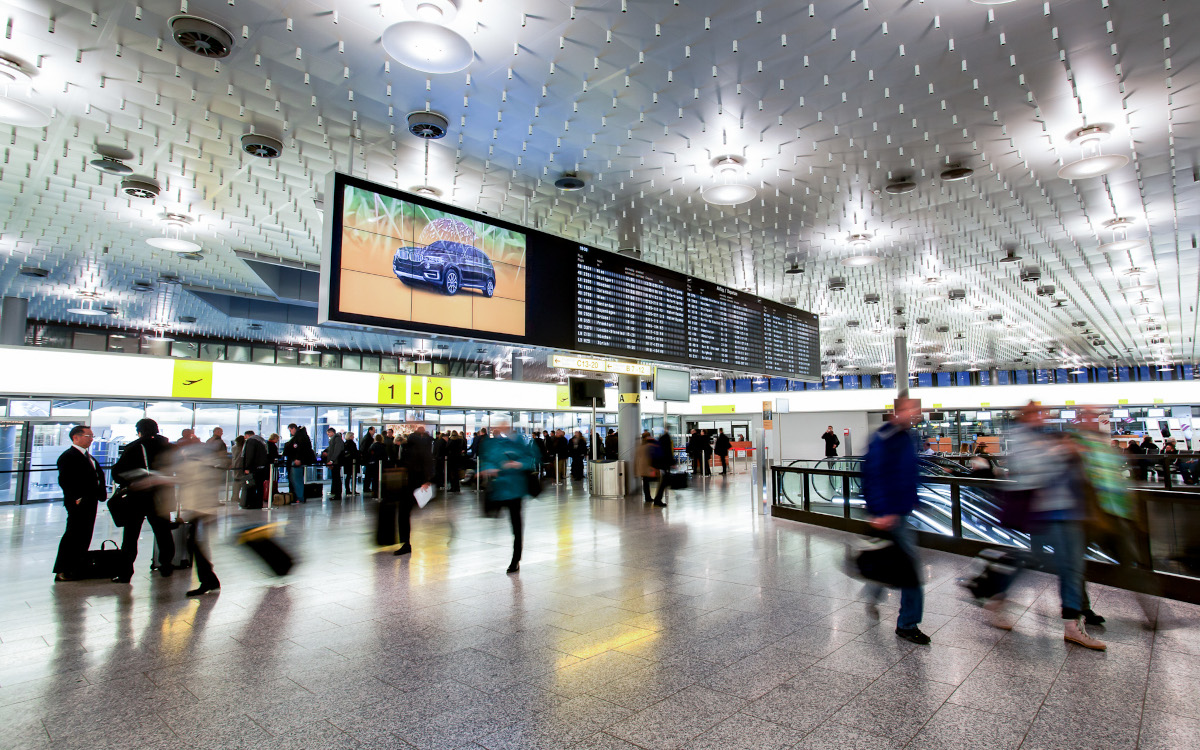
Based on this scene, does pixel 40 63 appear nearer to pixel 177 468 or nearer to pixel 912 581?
pixel 177 468

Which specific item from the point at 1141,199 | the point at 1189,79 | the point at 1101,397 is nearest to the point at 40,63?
the point at 1189,79

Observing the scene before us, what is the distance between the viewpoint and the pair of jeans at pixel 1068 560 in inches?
170

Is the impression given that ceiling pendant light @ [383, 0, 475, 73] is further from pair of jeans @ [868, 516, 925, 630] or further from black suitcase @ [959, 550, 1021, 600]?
black suitcase @ [959, 550, 1021, 600]

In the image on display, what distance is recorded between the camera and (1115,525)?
4.64m

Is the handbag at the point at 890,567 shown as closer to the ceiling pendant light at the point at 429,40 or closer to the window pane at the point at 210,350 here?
the ceiling pendant light at the point at 429,40

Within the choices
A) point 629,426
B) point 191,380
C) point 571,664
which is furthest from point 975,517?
point 191,380

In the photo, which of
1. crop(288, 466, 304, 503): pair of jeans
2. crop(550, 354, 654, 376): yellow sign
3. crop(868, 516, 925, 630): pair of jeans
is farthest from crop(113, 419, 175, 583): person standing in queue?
crop(288, 466, 304, 503): pair of jeans

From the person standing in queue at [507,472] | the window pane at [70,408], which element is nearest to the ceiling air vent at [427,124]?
the person standing in queue at [507,472]

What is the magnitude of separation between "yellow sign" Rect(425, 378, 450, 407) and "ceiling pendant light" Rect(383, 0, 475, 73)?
15.5 meters

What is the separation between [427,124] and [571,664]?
17.9ft

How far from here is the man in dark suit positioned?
6.79 metres

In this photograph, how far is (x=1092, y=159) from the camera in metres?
6.68

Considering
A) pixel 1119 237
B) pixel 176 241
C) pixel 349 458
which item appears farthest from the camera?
pixel 349 458

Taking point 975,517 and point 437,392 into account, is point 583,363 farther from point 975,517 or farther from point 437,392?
point 437,392
